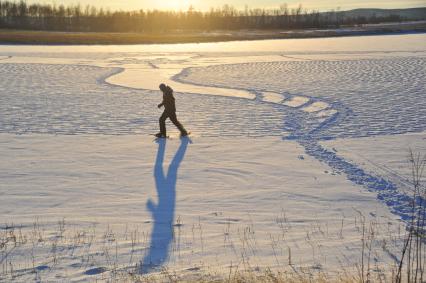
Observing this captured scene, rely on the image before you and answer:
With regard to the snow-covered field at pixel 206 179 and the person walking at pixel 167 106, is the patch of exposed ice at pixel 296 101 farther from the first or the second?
the person walking at pixel 167 106

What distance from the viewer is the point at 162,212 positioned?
264 inches

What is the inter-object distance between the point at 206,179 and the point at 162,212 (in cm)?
167

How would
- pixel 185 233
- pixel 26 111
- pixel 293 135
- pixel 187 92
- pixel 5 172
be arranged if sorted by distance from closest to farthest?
pixel 185 233 < pixel 5 172 < pixel 293 135 < pixel 26 111 < pixel 187 92

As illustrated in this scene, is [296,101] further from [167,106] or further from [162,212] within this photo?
[162,212]

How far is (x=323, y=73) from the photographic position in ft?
74.1

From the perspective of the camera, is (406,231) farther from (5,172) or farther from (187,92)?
(187,92)

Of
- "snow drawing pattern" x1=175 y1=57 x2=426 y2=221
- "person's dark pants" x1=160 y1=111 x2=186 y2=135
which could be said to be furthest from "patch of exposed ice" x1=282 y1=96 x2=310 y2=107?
"person's dark pants" x1=160 y1=111 x2=186 y2=135

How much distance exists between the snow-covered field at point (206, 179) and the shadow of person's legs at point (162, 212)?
27 mm

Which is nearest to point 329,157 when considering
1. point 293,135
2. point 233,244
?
point 293,135

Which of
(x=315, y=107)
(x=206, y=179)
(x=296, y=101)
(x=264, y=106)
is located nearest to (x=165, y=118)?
(x=206, y=179)

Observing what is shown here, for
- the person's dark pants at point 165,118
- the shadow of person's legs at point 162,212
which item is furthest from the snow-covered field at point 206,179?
the person's dark pants at point 165,118

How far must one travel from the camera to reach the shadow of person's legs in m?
5.26

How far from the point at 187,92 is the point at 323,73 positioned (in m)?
8.05

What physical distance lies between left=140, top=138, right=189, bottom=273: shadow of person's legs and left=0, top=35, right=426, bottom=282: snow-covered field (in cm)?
3
